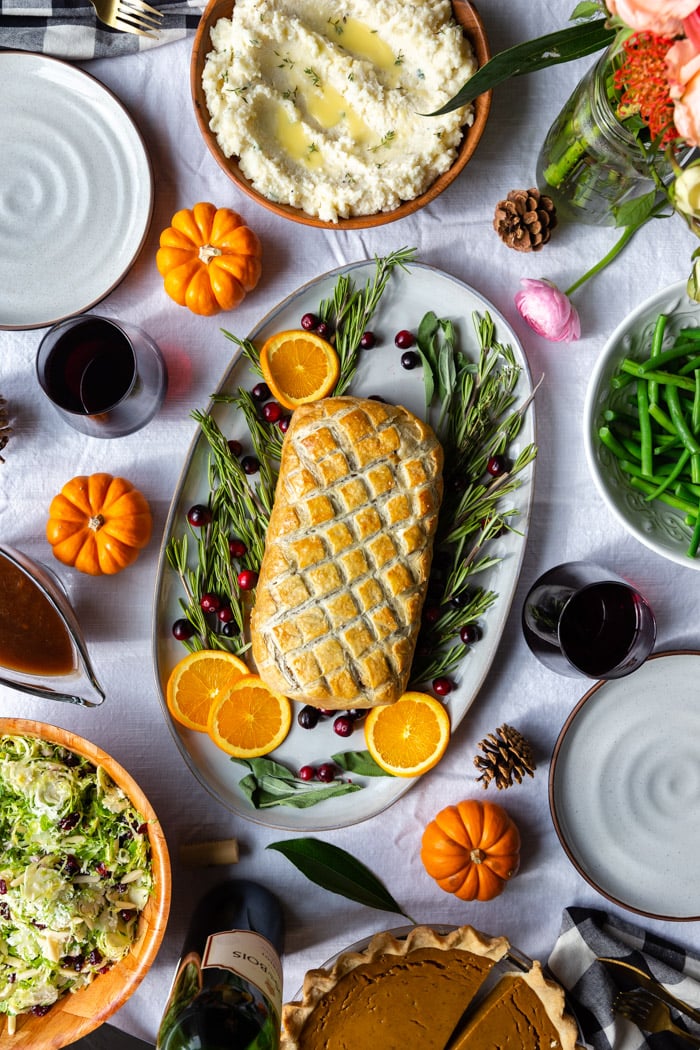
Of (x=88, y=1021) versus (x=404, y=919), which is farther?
(x=404, y=919)

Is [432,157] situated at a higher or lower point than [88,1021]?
higher

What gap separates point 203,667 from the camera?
8.13 ft

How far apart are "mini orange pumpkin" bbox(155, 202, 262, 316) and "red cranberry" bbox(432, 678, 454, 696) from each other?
1268 millimetres

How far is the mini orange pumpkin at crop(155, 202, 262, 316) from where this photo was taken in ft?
7.93

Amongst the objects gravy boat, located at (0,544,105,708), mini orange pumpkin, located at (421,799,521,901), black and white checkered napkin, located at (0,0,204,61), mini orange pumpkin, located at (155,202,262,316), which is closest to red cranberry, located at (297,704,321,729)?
mini orange pumpkin, located at (421,799,521,901)

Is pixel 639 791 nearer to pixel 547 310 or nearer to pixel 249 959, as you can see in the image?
pixel 249 959

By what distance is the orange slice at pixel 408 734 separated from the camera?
246 centimetres

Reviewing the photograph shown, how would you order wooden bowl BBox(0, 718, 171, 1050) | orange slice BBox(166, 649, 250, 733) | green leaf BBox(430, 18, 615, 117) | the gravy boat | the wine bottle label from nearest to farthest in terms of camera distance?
1. green leaf BBox(430, 18, 615, 117)
2. the wine bottle label
3. wooden bowl BBox(0, 718, 171, 1050)
4. the gravy boat
5. orange slice BBox(166, 649, 250, 733)

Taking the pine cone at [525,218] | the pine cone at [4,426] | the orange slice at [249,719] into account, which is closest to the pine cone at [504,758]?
the orange slice at [249,719]

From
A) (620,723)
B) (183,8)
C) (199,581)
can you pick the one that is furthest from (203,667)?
(183,8)

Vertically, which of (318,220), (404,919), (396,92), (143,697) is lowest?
(404,919)

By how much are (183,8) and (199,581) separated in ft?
5.54

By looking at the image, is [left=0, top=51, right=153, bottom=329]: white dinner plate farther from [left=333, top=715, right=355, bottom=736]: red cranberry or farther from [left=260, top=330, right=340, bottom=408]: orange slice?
[left=333, top=715, right=355, bottom=736]: red cranberry

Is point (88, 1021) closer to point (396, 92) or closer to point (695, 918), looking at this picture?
point (695, 918)
